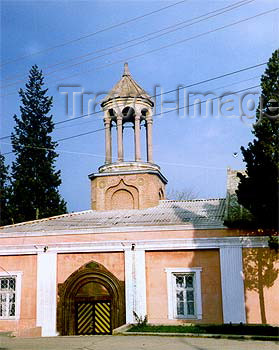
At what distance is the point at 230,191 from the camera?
24547mm

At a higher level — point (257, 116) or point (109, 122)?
point (109, 122)

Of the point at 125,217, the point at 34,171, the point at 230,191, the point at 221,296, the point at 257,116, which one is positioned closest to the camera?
the point at 257,116

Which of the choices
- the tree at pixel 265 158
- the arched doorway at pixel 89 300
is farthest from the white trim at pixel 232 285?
the arched doorway at pixel 89 300

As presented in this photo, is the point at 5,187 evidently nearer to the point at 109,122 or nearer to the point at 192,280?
the point at 109,122

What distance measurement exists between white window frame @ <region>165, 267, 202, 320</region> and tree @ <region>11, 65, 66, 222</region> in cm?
1432

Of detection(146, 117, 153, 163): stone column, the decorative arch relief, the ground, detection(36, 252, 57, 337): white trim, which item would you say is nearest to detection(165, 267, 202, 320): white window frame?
the ground

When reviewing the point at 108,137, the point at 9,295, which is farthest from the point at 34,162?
the point at 9,295

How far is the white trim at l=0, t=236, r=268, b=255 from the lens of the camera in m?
18.3

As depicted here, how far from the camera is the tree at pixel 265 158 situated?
15102mm

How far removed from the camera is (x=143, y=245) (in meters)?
19.2

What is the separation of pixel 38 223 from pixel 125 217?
3.94 metres

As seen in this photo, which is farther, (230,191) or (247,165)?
(230,191)

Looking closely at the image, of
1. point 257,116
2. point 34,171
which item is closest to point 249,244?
point 257,116

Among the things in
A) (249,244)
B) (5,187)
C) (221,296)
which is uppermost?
(5,187)
